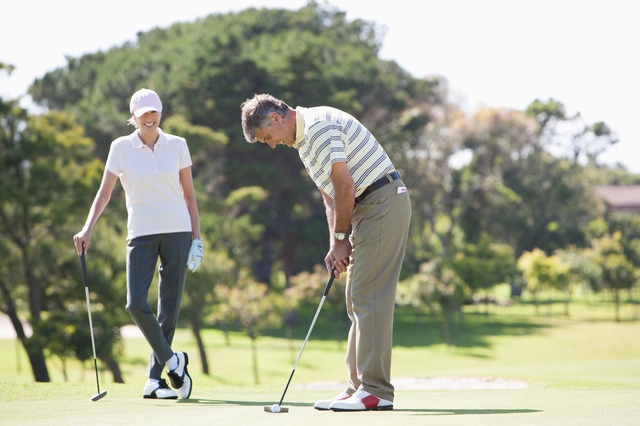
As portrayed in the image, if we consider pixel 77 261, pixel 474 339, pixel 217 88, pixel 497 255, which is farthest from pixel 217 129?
pixel 497 255

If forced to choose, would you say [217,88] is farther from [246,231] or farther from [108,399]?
[108,399]

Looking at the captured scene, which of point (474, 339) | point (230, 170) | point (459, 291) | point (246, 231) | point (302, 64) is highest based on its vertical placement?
point (302, 64)

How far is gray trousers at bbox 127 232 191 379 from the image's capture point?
183 inches

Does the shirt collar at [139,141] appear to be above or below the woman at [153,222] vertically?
above

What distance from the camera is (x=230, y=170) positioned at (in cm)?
3030

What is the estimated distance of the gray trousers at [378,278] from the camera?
3920 millimetres

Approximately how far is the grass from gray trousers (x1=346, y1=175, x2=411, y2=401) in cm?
28

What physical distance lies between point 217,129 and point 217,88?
1982 mm

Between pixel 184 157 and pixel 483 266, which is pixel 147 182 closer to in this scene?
pixel 184 157

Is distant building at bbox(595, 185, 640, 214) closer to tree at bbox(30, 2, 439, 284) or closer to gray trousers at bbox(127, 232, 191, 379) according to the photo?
tree at bbox(30, 2, 439, 284)

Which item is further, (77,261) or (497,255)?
(497,255)

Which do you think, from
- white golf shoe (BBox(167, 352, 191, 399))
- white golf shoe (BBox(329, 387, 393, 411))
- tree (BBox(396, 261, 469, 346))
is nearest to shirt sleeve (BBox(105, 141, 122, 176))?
white golf shoe (BBox(167, 352, 191, 399))

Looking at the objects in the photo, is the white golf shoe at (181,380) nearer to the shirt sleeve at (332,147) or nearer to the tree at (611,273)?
the shirt sleeve at (332,147)

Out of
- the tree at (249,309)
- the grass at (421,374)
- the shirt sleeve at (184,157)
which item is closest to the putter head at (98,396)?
the grass at (421,374)
